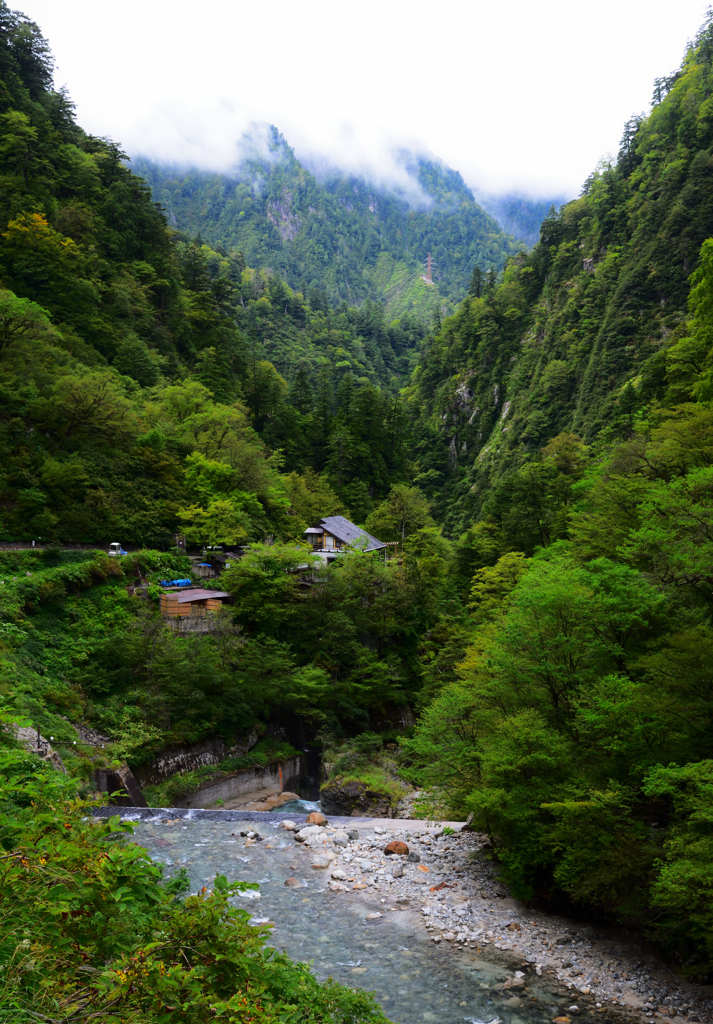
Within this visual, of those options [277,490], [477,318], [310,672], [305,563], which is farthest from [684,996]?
[477,318]

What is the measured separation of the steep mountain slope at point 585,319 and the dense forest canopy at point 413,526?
425 millimetres

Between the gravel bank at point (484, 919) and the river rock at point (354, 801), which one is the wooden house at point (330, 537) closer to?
the river rock at point (354, 801)

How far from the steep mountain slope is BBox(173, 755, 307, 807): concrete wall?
31035 millimetres

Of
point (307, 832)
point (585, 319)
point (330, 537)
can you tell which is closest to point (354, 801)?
point (307, 832)

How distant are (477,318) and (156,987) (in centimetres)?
9701

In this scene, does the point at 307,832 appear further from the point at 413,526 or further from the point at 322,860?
the point at 413,526

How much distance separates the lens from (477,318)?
9219cm

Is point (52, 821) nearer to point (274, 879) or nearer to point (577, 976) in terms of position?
point (577, 976)

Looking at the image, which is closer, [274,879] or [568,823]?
[568,823]

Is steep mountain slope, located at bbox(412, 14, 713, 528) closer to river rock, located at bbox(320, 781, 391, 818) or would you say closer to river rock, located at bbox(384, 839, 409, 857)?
river rock, located at bbox(320, 781, 391, 818)

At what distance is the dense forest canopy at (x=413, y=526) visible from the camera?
1334 cm

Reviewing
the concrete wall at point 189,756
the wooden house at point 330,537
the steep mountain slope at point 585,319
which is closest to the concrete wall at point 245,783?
the concrete wall at point 189,756

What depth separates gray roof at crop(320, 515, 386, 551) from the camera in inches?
1716

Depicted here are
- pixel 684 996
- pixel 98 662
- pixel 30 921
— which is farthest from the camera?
pixel 98 662
